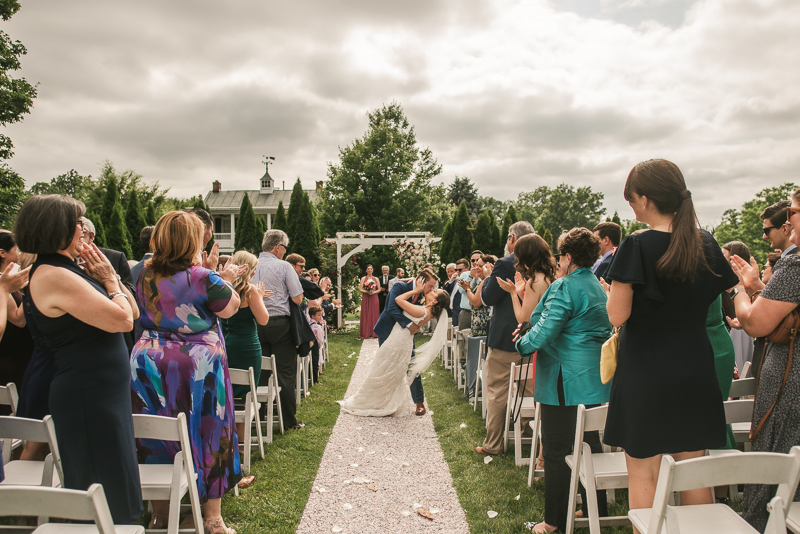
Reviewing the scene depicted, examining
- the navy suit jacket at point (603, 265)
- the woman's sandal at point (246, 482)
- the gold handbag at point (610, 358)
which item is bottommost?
the woman's sandal at point (246, 482)

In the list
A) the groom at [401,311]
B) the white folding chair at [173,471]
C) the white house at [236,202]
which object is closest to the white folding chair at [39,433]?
the white folding chair at [173,471]

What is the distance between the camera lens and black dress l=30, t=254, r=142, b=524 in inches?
89.0

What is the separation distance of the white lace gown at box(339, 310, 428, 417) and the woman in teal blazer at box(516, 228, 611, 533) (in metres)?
3.29

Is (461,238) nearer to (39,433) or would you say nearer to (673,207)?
(673,207)

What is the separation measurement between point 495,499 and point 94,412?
3.10m

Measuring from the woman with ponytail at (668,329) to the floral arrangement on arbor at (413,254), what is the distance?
515 inches

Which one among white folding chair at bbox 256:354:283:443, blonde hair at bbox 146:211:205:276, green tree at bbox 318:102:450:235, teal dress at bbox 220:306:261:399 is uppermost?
green tree at bbox 318:102:450:235

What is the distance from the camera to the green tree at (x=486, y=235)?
19406 mm

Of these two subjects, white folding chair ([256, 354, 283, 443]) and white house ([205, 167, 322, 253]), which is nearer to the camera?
white folding chair ([256, 354, 283, 443])

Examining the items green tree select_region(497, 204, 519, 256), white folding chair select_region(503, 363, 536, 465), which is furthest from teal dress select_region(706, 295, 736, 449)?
green tree select_region(497, 204, 519, 256)

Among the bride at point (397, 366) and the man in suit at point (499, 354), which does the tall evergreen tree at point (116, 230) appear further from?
the man in suit at point (499, 354)

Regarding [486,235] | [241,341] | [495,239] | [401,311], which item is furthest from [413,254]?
[241,341]

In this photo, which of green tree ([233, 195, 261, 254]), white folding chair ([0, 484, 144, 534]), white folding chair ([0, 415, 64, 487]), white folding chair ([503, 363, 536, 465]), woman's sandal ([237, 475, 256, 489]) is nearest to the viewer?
white folding chair ([0, 484, 144, 534])

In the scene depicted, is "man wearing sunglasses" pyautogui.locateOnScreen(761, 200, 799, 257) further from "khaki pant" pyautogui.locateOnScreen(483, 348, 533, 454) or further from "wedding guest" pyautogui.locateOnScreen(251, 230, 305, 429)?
"wedding guest" pyautogui.locateOnScreen(251, 230, 305, 429)
